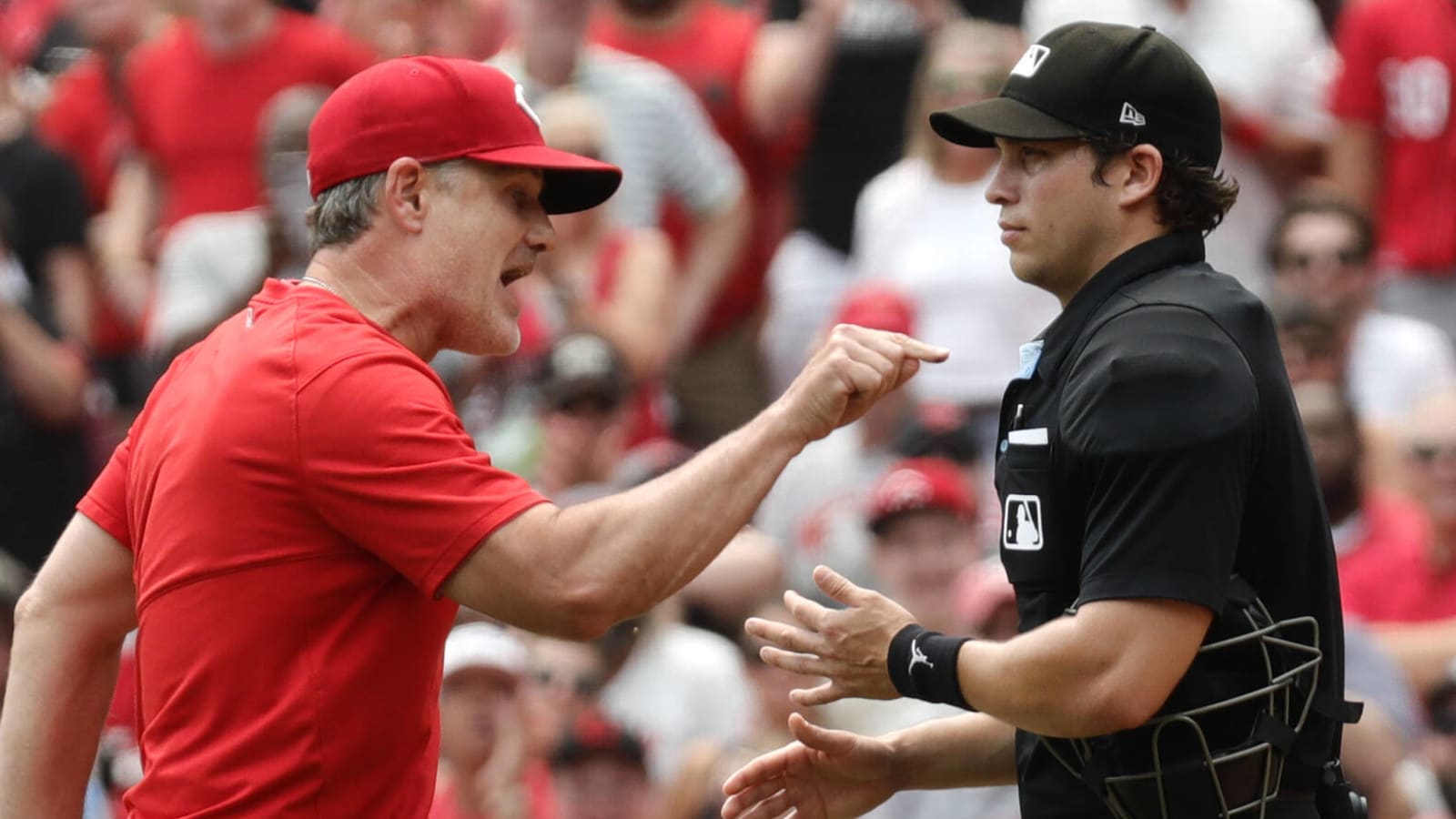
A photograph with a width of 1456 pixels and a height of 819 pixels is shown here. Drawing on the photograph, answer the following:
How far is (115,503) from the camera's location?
398cm

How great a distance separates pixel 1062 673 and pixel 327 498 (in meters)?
1.21

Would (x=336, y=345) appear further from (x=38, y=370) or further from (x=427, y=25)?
(x=427, y=25)

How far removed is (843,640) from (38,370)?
5629 mm

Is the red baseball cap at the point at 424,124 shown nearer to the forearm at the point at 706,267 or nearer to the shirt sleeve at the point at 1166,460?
the shirt sleeve at the point at 1166,460

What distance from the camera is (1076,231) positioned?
12.3 feet

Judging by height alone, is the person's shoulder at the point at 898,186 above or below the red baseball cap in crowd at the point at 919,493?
above

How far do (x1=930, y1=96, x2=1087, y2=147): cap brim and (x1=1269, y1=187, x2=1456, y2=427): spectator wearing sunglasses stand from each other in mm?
3883

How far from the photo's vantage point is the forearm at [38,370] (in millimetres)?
8461

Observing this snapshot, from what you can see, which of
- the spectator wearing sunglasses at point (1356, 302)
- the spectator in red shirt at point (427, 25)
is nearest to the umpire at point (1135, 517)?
the spectator wearing sunglasses at point (1356, 302)

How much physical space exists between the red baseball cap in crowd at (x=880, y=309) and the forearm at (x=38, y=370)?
3.08m

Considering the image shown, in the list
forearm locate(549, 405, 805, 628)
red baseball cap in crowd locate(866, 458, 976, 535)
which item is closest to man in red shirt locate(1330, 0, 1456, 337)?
red baseball cap in crowd locate(866, 458, 976, 535)

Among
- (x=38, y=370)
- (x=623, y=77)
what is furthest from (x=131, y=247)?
(x=623, y=77)

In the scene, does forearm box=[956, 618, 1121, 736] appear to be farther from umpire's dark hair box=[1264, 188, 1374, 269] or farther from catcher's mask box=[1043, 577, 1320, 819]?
umpire's dark hair box=[1264, 188, 1374, 269]

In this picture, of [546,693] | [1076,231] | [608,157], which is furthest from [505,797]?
[1076,231]
